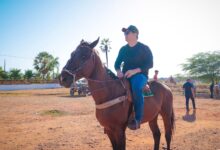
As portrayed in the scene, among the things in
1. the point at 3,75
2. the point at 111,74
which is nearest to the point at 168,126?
the point at 111,74

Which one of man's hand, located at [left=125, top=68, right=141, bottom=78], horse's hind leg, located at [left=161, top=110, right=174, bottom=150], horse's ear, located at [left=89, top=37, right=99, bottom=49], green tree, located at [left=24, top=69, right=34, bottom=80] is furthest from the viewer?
green tree, located at [left=24, top=69, right=34, bottom=80]

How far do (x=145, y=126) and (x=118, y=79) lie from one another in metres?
5.90

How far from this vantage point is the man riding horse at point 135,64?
14.0ft

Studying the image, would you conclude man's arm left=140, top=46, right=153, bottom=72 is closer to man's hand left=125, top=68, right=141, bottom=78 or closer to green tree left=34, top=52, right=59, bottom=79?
man's hand left=125, top=68, right=141, bottom=78

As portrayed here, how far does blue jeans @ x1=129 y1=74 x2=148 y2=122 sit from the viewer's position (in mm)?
4229

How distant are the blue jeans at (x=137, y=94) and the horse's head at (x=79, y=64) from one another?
830 mm

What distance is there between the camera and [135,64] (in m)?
4.50

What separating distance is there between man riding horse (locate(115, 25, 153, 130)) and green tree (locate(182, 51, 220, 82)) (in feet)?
139

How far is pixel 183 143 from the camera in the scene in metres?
7.16

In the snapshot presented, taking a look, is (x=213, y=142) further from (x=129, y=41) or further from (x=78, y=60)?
(x=78, y=60)

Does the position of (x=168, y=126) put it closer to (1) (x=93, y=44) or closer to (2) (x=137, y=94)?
(2) (x=137, y=94)

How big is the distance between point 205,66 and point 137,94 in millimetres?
43640

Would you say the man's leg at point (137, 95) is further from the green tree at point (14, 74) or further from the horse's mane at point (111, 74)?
the green tree at point (14, 74)

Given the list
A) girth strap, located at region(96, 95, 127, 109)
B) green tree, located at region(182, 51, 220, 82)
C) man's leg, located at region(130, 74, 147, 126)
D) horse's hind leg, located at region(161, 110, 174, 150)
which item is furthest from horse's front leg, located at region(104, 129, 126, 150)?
green tree, located at region(182, 51, 220, 82)
